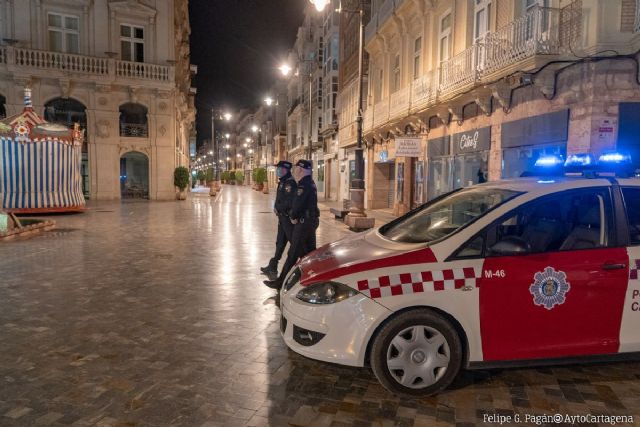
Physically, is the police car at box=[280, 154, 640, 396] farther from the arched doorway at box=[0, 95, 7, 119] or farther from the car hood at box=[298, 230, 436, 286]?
the arched doorway at box=[0, 95, 7, 119]

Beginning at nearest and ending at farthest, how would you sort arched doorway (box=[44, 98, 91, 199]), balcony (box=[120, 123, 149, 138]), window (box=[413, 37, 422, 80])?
1. window (box=[413, 37, 422, 80])
2. arched doorway (box=[44, 98, 91, 199])
3. balcony (box=[120, 123, 149, 138])

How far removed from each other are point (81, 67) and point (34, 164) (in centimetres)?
1200

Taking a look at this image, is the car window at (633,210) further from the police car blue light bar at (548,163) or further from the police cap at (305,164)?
the police cap at (305,164)

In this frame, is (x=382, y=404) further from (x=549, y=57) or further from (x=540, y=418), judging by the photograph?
(x=549, y=57)

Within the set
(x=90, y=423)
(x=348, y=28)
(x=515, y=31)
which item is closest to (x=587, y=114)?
(x=515, y=31)

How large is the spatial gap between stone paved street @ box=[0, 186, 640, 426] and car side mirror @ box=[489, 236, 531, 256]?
1.12m

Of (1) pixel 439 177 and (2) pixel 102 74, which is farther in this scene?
(2) pixel 102 74

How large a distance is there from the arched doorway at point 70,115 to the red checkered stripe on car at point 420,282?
28.2 meters

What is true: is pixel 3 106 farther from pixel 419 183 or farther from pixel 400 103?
pixel 419 183

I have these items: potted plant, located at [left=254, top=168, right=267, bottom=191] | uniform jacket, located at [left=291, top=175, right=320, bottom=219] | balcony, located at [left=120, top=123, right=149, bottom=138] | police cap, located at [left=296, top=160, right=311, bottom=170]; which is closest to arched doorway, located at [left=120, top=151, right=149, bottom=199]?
balcony, located at [left=120, top=123, right=149, bottom=138]

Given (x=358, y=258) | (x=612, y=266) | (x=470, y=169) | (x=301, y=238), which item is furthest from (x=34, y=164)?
(x=612, y=266)

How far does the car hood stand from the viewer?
11.5ft

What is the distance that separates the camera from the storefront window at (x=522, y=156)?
10473 mm

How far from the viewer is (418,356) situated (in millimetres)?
3469
